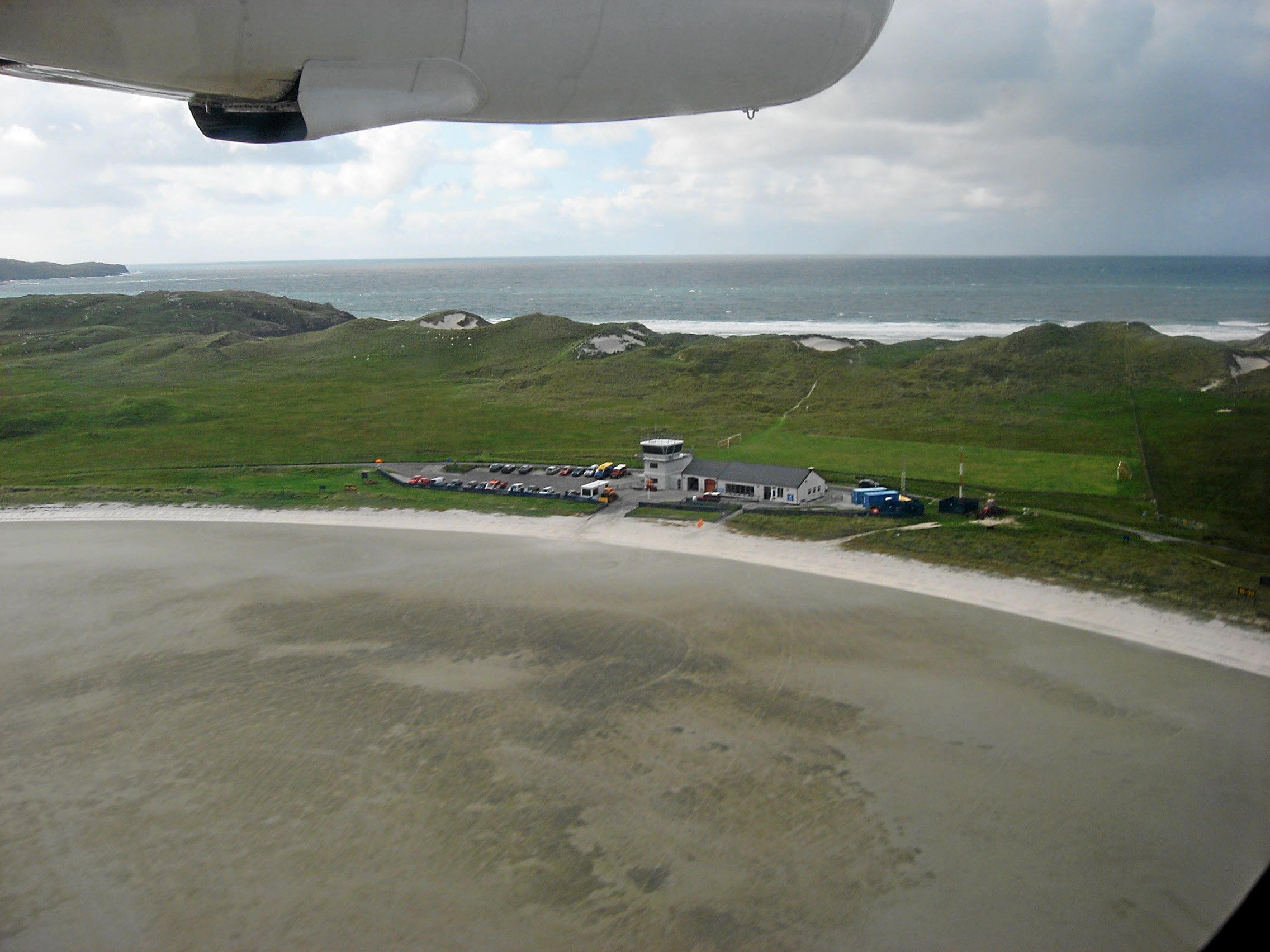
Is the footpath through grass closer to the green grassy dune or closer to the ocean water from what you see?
the green grassy dune

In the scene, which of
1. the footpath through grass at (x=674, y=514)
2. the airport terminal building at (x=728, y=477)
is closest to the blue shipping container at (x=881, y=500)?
the airport terminal building at (x=728, y=477)

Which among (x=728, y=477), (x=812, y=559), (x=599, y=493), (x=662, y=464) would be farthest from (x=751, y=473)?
(x=812, y=559)

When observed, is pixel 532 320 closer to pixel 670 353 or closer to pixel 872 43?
pixel 670 353

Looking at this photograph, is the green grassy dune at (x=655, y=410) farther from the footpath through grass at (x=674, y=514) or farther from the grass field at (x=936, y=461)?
the footpath through grass at (x=674, y=514)

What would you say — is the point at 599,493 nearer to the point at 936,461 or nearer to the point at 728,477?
the point at 728,477

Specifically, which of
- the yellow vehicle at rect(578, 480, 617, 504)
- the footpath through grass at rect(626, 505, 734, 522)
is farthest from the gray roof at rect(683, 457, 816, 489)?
the yellow vehicle at rect(578, 480, 617, 504)

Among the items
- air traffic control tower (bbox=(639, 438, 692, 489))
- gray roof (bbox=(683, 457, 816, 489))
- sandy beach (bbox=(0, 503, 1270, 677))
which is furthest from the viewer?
air traffic control tower (bbox=(639, 438, 692, 489))
